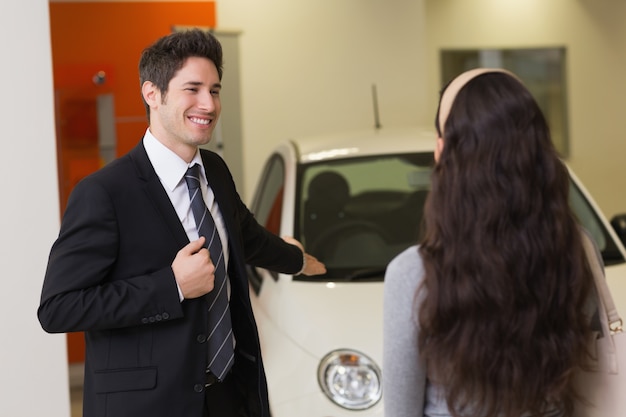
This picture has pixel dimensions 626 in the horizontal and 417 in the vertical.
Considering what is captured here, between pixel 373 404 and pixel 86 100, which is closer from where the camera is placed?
pixel 373 404

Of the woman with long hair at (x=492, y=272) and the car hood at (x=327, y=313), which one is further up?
the woman with long hair at (x=492, y=272)

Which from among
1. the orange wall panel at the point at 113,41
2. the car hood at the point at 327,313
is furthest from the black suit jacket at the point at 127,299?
the orange wall panel at the point at 113,41

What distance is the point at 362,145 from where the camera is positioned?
178 inches

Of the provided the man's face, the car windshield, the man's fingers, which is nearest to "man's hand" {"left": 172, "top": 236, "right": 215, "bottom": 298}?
the man's fingers

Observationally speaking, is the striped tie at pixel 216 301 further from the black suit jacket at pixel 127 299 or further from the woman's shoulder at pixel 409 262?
the woman's shoulder at pixel 409 262

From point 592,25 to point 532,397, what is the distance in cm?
956

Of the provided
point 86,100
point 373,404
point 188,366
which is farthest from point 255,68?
point 188,366

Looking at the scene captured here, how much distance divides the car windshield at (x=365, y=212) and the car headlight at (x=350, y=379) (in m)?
0.59

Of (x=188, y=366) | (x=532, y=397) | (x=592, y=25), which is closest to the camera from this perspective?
(x=532, y=397)

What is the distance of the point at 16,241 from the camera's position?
3.25 m

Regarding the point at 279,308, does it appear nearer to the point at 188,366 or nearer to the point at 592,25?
the point at 188,366

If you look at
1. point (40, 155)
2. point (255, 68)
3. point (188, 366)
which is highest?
point (255, 68)

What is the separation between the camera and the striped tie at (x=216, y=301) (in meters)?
2.19

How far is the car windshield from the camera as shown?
3973 millimetres
